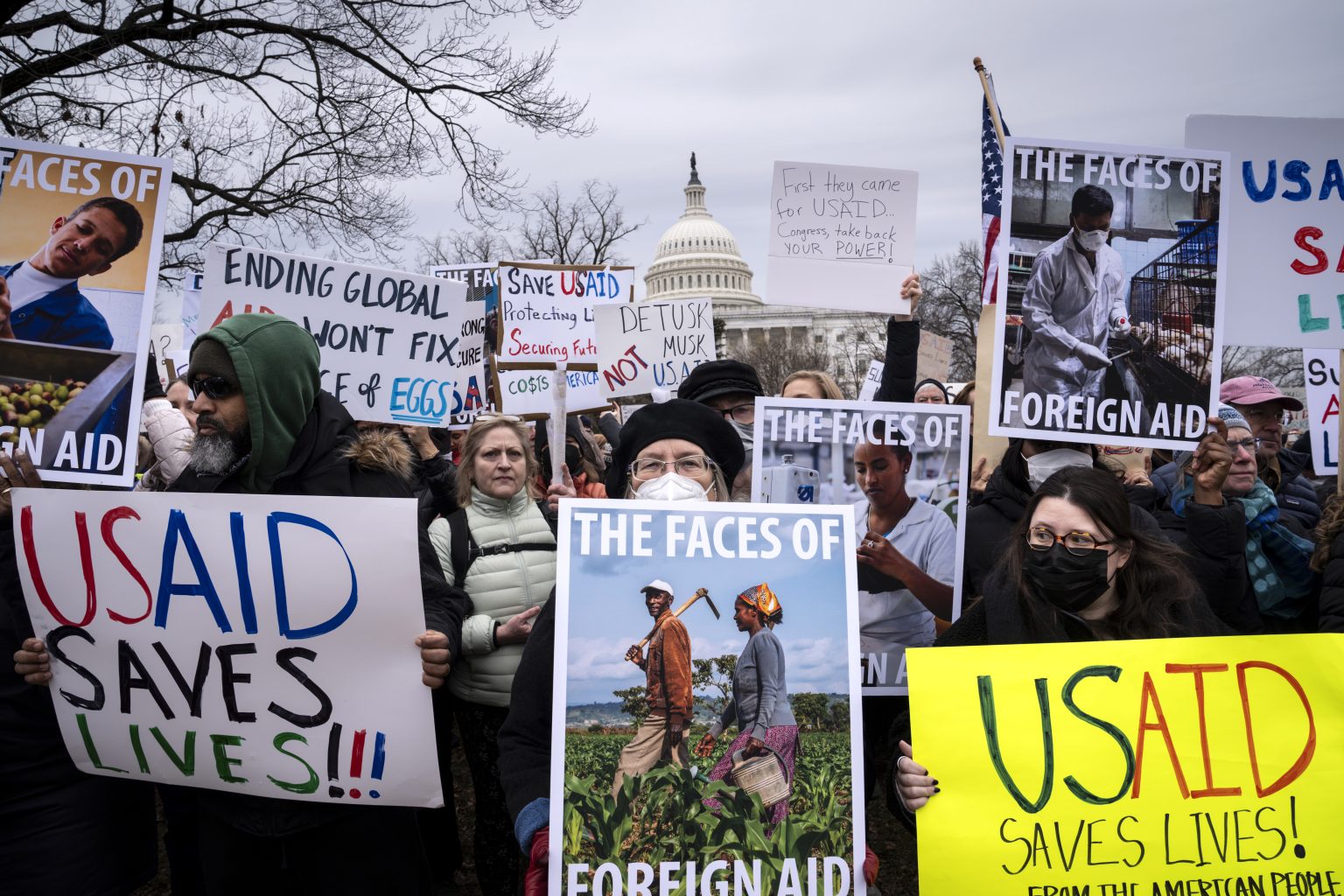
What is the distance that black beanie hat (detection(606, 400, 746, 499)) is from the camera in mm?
2812

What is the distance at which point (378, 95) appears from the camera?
12070mm

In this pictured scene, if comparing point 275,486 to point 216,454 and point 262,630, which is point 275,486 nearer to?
point 216,454

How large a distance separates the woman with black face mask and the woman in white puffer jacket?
1884mm

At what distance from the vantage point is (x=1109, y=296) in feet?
12.0

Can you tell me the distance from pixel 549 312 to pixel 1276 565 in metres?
6.10

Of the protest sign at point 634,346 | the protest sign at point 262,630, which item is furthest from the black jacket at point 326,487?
the protest sign at point 634,346

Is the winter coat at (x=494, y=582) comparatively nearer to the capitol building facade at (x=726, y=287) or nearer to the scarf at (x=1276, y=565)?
the scarf at (x=1276, y=565)

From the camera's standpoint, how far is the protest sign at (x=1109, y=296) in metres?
3.62

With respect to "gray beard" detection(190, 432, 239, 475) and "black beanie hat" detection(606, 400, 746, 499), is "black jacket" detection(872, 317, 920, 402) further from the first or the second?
"gray beard" detection(190, 432, 239, 475)

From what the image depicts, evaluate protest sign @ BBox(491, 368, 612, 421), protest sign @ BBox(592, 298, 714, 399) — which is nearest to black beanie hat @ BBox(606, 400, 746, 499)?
protest sign @ BBox(491, 368, 612, 421)

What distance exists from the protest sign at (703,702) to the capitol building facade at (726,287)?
85591mm

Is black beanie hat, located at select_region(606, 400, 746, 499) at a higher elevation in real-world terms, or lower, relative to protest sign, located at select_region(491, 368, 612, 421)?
lower

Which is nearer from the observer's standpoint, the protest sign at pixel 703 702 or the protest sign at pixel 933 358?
the protest sign at pixel 703 702

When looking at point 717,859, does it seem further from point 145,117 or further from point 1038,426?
point 145,117
